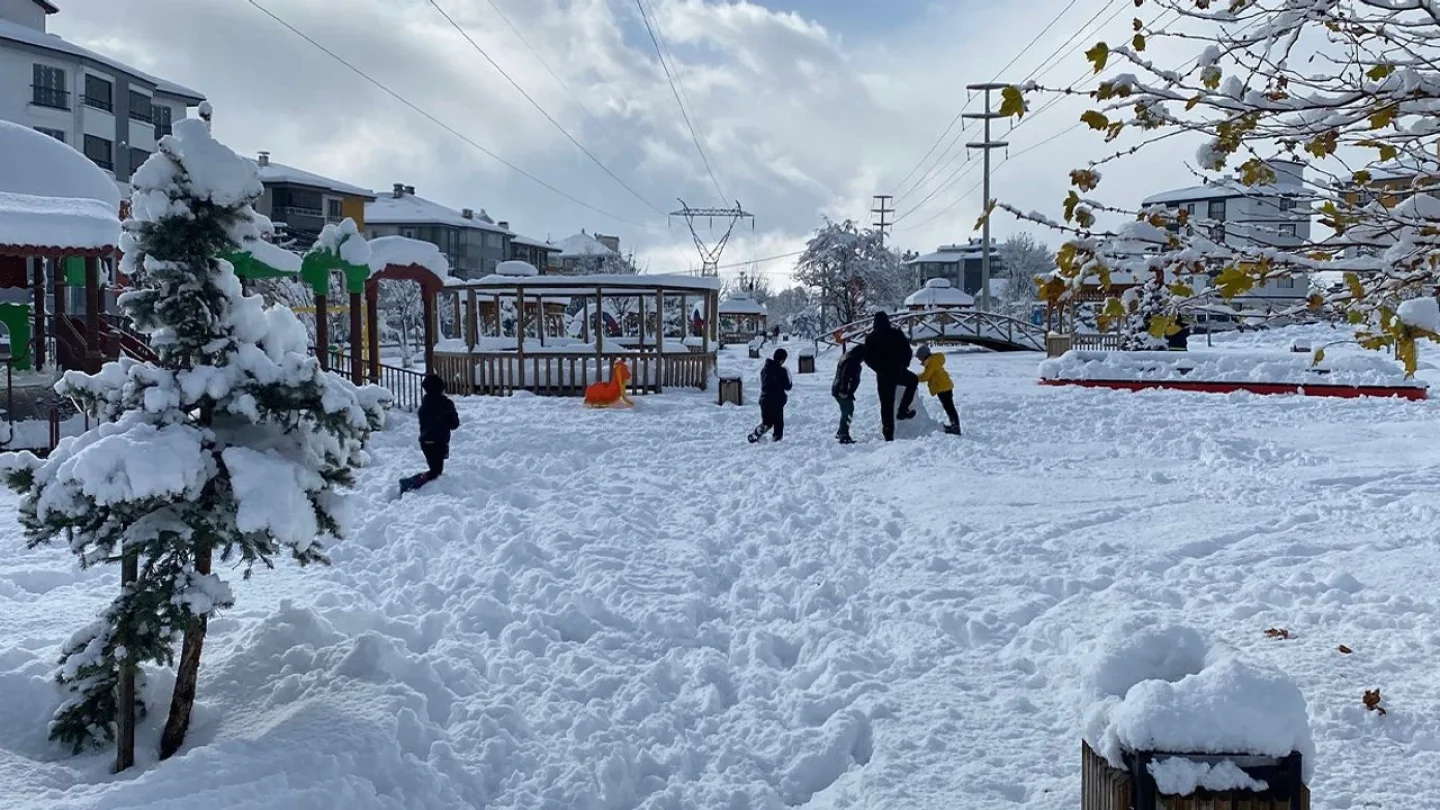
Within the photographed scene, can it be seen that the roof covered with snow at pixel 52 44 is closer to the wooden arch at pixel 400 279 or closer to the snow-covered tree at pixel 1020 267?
the wooden arch at pixel 400 279

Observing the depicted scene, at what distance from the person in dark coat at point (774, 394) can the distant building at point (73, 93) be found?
112ft

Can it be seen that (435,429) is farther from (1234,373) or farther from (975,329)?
(975,329)

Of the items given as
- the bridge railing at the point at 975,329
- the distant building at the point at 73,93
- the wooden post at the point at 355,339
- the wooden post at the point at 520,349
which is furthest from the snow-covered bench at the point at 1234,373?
the distant building at the point at 73,93

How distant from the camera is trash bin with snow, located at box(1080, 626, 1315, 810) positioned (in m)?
3.06

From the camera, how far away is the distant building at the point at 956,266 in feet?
320

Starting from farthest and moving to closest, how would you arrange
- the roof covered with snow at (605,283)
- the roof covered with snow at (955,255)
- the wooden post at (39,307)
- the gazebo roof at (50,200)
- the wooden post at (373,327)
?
the roof covered with snow at (955,255), the roof covered with snow at (605,283), the wooden post at (373,327), the wooden post at (39,307), the gazebo roof at (50,200)

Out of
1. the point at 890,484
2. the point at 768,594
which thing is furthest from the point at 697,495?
the point at 768,594

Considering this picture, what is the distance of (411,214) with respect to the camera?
2913 inches

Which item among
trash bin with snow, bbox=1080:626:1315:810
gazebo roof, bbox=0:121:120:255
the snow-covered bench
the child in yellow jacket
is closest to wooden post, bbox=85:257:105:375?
gazebo roof, bbox=0:121:120:255

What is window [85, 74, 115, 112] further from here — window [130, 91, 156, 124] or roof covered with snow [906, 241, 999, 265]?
roof covered with snow [906, 241, 999, 265]

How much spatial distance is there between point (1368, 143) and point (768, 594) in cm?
510

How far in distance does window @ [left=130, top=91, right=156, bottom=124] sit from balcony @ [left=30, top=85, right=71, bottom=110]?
14.1ft

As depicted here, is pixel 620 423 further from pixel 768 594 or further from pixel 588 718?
pixel 588 718

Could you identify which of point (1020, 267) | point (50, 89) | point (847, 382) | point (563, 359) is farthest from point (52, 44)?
point (1020, 267)
